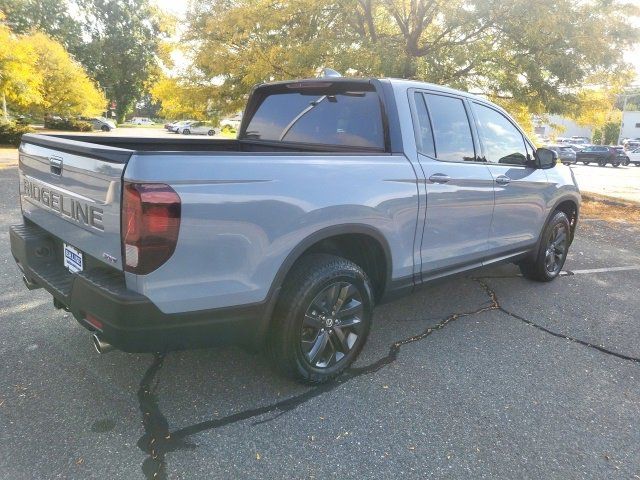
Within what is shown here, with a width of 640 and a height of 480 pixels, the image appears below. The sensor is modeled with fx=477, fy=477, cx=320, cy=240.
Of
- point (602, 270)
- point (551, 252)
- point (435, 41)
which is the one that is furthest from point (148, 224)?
point (435, 41)

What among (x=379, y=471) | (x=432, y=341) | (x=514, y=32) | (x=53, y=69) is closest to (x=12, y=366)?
(x=379, y=471)

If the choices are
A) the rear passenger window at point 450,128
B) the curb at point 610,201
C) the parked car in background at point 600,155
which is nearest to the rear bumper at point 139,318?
the rear passenger window at point 450,128

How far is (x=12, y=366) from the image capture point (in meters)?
2.87

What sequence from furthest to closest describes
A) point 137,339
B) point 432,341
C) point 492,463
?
point 432,341, point 492,463, point 137,339

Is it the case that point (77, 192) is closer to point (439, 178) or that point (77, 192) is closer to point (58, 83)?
point (439, 178)

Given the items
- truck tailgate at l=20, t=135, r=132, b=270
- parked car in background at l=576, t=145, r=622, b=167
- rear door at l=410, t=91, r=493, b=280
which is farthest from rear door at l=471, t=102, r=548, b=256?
parked car in background at l=576, t=145, r=622, b=167

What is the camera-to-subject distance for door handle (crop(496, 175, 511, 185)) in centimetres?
386

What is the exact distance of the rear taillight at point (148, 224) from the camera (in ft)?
6.53

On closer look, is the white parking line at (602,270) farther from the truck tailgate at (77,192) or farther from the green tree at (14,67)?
the green tree at (14,67)

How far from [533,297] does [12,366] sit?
13.9ft

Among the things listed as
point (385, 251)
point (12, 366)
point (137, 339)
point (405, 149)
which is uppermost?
point (405, 149)

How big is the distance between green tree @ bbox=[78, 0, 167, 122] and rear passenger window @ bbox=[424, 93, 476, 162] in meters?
58.5

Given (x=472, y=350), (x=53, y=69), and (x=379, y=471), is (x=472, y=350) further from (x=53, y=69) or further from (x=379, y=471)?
(x=53, y=69)

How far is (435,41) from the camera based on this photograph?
968 cm
